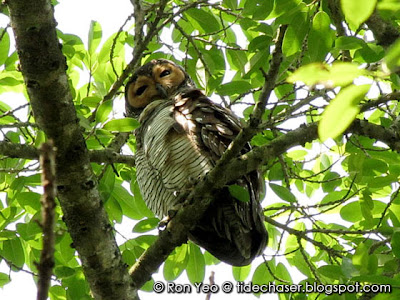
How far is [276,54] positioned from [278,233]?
200cm

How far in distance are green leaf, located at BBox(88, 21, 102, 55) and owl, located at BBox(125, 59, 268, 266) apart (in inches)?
23.4

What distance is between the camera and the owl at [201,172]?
3.28 metres

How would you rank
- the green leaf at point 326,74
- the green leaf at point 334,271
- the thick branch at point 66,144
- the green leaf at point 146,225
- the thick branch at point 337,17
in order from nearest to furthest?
the green leaf at point 326,74, the thick branch at point 66,144, the green leaf at point 334,271, the thick branch at point 337,17, the green leaf at point 146,225

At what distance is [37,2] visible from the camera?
2396mm

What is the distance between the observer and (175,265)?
135 inches

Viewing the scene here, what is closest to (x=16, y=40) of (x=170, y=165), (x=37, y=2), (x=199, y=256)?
(x=37, y=2)

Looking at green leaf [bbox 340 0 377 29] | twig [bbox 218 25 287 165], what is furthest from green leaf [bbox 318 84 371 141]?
twig [bbox 218 25 287 165]

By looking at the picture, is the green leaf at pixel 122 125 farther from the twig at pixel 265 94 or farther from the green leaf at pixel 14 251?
the green leaf at pixel 14 251

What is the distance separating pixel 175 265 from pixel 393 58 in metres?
2.51

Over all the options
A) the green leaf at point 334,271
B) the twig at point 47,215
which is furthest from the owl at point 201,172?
the twig at point 47,215

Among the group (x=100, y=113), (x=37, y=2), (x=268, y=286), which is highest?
(x=37, y=2)

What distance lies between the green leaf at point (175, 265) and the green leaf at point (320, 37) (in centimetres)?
151

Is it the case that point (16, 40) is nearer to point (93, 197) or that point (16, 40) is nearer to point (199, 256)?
point (93, 197)

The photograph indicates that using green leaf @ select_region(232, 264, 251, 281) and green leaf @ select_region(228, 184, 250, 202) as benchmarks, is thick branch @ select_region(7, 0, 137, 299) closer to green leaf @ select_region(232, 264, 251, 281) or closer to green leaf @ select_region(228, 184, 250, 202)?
green leaf @ select_region(228, 184, 250, 202)
